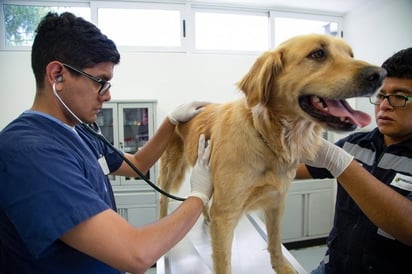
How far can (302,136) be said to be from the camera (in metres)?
0.98

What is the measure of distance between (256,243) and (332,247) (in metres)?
0.43

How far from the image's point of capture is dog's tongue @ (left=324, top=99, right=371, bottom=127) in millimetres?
793

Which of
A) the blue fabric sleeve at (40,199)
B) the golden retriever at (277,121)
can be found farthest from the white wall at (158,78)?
the blue fabric sleeve at (40,199)

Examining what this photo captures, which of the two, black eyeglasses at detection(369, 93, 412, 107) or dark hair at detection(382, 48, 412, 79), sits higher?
dark hair at detection(382, 48, 412, 79)

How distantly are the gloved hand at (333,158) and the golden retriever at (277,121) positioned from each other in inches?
1.6

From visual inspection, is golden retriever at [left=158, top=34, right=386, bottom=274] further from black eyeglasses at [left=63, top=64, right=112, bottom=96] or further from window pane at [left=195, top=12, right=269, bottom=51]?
window pane at [left=195, top=12, right=269, bottom=51]

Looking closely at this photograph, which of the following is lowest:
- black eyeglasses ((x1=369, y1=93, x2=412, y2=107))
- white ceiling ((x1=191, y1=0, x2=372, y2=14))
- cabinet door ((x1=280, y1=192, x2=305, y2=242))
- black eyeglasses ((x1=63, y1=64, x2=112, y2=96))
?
cabinet door ((x1=280, y1=192, x2=305, y2=242))

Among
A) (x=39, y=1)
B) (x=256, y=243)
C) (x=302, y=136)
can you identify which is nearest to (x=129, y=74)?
(x=39, y=1)

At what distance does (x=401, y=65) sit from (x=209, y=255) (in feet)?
3.75

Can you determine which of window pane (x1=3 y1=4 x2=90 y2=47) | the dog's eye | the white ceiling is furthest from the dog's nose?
window pane (x1=3 y1=4 x2=90 y2=47)

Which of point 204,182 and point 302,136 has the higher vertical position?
point 302,136

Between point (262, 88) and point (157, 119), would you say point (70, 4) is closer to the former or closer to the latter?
point (157, 119)

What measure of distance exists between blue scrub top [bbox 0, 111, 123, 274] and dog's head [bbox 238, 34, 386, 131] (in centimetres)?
58

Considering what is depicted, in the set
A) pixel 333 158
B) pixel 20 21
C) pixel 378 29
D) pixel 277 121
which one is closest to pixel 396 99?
pixel 333 158
